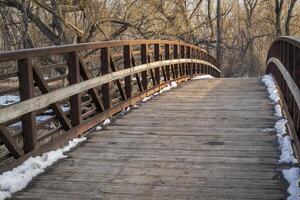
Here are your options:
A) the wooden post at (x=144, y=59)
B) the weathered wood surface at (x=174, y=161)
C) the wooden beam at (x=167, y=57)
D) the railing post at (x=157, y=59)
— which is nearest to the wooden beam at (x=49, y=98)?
the weathered wood surface at (x=174, y=161)

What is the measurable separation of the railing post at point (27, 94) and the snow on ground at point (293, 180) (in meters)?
2.51

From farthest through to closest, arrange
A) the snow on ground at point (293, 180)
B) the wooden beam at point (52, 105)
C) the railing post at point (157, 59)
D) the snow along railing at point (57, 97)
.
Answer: the railing post at point (157, 59)
the wooden beam at point (52, 105)
the snow along railing at point (57, 97)
the snow on ground at point (293, 180)

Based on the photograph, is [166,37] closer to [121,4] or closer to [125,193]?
[121,4]

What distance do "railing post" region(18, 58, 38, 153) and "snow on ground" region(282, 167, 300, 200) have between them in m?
2.51

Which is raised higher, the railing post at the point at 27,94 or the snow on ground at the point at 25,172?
the railing post at the point at 27,94

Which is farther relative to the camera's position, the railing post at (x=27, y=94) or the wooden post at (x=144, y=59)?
the wooden post at (x=144, y=59)

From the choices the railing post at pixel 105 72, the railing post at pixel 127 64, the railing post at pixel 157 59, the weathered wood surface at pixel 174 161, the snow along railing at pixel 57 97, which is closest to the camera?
the weathered wood surface at pixel 174 161

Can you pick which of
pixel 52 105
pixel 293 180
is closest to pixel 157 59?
pixel 52 105

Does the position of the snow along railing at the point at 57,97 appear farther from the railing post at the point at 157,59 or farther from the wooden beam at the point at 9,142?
the railing post at the point at 157,59

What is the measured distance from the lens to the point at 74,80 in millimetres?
6547

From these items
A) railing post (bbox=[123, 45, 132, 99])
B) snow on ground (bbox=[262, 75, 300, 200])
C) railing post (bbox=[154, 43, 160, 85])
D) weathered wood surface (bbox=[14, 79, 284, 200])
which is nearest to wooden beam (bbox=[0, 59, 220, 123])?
railing post (bbox=[123, 45, 132, 99])

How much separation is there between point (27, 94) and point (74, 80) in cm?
136

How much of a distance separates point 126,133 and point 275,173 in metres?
2.56

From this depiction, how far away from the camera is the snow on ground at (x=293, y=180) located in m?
4.21
